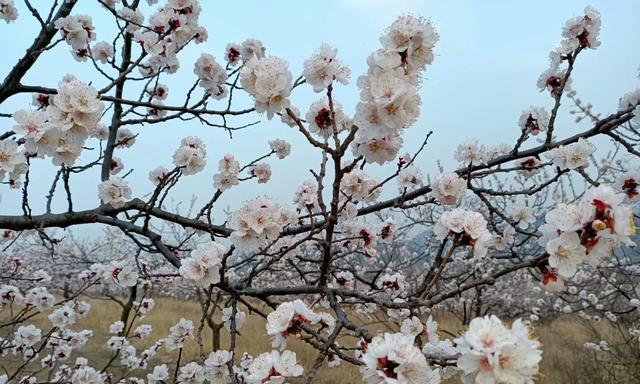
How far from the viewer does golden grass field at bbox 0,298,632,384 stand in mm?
6836

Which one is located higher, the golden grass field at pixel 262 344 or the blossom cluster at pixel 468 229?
the golden grass field at pixel 262 344

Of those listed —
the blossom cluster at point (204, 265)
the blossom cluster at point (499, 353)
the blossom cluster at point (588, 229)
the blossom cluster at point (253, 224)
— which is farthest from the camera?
the blossom cluster at point (253, 224)

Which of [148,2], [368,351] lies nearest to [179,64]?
[148,2]

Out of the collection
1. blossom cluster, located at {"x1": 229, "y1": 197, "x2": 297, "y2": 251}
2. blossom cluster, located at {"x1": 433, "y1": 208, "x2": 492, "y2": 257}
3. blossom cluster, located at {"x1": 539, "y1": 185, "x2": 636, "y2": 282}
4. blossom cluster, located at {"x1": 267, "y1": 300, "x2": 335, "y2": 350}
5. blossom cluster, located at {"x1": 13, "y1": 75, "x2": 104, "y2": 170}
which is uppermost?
blossom cluster, located at {"x1": 13, "y1": 75, "x2": 104, "y2": 170}

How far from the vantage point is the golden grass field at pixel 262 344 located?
6836mm

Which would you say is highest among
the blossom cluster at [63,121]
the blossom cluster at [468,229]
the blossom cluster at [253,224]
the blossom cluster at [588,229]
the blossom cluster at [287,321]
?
the blossom cluster at [63,121]

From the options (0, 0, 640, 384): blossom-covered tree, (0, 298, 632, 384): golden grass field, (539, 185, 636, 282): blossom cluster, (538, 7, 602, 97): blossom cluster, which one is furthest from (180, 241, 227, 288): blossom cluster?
(0, 298, 632, 384): golden grass field

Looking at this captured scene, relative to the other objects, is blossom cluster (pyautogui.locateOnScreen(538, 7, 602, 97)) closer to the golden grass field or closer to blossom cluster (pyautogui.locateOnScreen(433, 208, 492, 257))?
blossom cluster (pyautogui.locateOnScreen(433, 208, 492, 257))

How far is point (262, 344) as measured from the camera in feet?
28.0

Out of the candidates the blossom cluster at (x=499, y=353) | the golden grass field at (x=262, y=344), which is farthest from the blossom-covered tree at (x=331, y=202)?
the golden grass field at (x=262, y=344)

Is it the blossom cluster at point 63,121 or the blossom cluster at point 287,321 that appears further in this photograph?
the blossom cluster at point 63,121

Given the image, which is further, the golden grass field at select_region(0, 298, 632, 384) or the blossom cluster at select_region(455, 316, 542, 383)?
the golden grass field at select_region(0, 298, 632, 384)

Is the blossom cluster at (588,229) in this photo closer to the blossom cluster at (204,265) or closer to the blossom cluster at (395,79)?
the blossom cluster at (395,79)

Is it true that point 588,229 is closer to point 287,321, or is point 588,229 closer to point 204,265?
point 287,321
